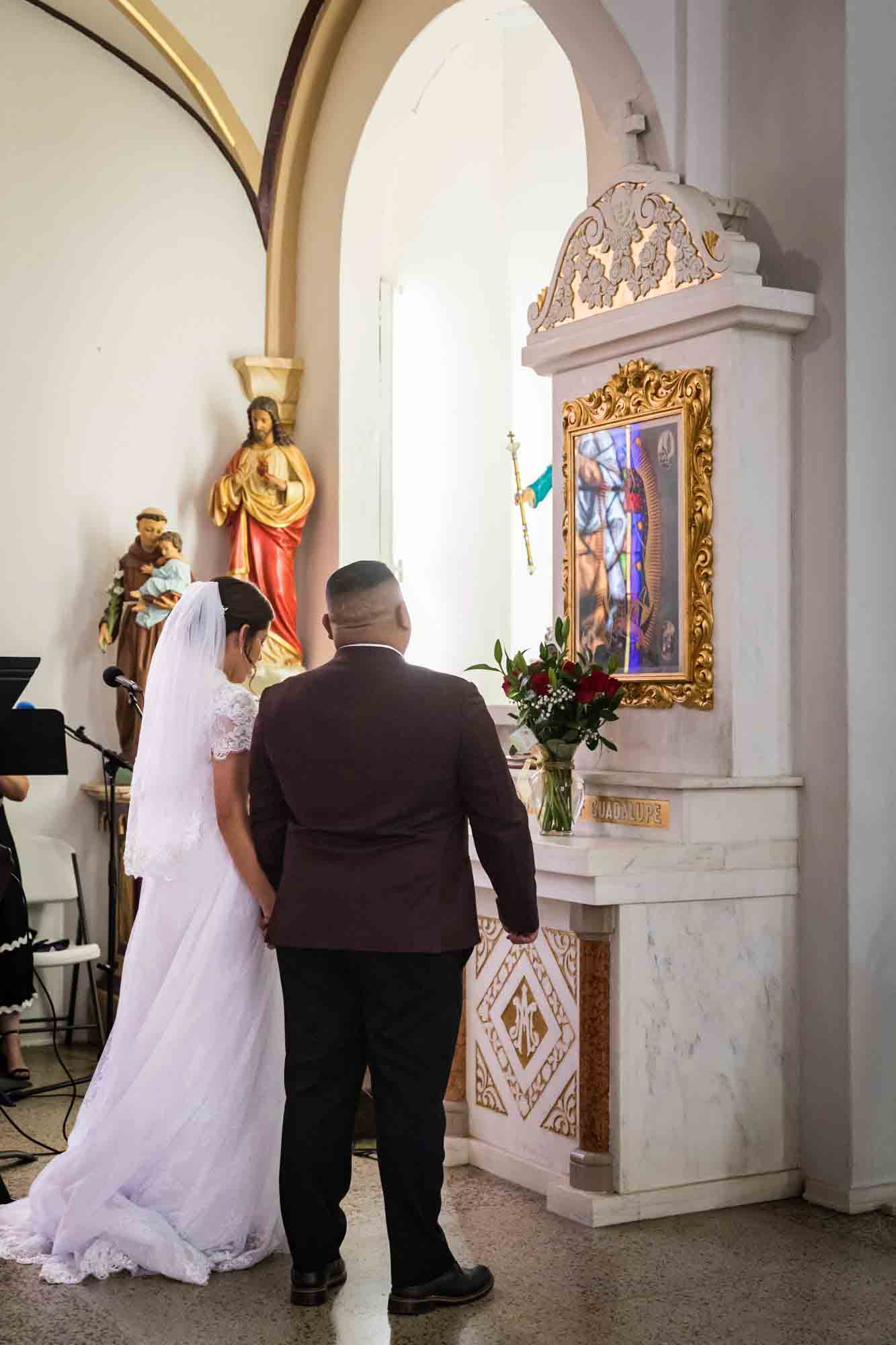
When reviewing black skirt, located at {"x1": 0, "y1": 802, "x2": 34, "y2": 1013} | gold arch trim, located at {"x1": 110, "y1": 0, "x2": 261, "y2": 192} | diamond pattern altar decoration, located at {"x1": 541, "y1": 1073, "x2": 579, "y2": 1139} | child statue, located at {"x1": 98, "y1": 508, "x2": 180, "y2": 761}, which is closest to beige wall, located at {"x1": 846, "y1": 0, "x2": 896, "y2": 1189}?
diamond pattern altar decoration, located at {"x1": 541, "y1": 1073, "x2": 579, "y2": 1139}

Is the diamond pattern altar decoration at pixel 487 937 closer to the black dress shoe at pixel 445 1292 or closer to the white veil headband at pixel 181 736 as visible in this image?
the white veil headband at pixel 181 736

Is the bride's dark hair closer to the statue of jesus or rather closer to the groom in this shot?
the groom

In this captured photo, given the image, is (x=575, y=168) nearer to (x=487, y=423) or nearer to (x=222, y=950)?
(x=487, y=423)

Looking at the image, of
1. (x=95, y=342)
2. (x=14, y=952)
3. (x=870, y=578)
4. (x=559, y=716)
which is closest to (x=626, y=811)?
(x=559, y=716)

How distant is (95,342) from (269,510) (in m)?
1.29

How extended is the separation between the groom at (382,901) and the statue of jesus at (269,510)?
431 centimetres

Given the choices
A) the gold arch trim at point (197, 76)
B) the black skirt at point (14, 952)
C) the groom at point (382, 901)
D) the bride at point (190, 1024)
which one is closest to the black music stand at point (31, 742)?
the bride at point (190, 1024)

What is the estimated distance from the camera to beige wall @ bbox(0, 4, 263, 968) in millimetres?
8406

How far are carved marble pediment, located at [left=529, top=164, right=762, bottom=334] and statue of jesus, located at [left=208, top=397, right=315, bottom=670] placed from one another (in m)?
2.70

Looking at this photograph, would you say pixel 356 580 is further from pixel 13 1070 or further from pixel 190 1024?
pixel 13 1070

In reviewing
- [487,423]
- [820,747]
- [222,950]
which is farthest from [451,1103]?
[487,423]

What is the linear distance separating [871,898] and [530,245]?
16.2 feet

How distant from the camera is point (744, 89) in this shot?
5.56 m

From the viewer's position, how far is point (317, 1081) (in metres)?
4.19
